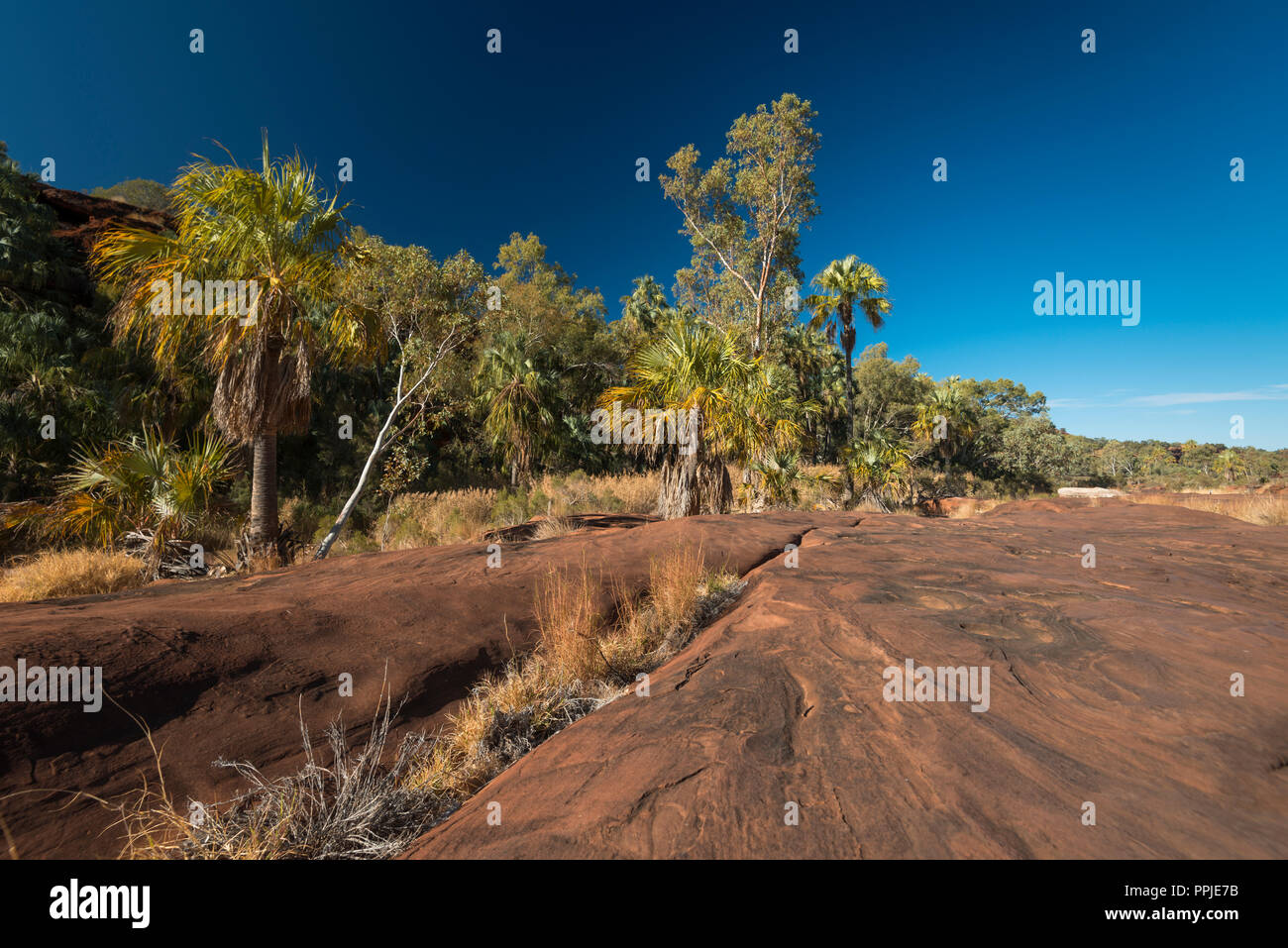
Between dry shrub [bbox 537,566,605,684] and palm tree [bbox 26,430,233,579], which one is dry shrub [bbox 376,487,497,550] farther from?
dry shrub [bbox 537,566,605,684]

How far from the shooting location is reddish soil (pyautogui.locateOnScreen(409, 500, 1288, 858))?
5.67 feet

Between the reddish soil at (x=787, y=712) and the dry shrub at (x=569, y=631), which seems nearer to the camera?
the reddish soil at (x=787, y=712)

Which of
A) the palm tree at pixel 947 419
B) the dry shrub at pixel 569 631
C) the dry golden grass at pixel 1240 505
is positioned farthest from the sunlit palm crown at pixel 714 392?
the palm tree at pixel 947 419

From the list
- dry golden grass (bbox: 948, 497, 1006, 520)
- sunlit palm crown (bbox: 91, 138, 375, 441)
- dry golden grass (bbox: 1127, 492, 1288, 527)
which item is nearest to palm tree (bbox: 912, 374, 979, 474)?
dry golden grass (bbox: 948, 497, 1006, 520)

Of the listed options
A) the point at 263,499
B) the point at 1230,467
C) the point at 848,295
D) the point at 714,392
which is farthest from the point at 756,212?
the point at 1230,467

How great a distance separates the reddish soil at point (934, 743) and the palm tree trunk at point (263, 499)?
330 inches

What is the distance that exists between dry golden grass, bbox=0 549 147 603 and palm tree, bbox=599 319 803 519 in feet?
28.3

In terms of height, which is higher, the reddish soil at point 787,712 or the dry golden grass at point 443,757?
the reddish soil at point 787,712

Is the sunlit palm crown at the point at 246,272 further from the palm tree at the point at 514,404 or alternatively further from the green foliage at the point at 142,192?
the green foliage at the point at 142,192

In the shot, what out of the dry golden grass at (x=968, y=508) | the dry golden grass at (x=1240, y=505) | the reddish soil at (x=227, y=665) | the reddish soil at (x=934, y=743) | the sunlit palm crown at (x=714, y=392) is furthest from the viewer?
the dry golden grass at (x=968, y=508)

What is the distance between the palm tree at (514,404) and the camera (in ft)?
57.5

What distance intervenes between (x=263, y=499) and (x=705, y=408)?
331 inches

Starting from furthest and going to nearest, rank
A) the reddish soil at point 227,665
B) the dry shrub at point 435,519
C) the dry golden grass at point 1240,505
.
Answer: the dry shrub at point 435,519 < the dry golden grass at point 1240,505 < the reddish soil at point 227,665

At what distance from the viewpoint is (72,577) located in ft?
23.4
